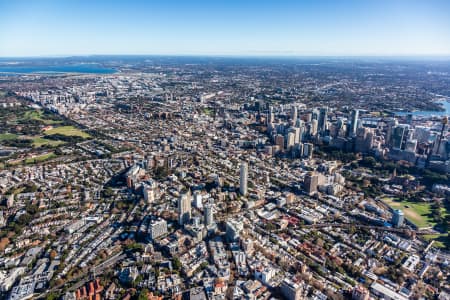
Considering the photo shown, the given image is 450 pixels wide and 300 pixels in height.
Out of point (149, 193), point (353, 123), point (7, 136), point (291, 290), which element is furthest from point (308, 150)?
point (7, 136)

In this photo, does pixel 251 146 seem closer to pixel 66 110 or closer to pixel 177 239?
pixel 177 239

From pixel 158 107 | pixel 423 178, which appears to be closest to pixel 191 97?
pixel 158 107

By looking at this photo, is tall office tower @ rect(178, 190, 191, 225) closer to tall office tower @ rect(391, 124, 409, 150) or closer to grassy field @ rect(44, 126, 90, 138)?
grassy field @ rect(44, 126, 90, 138)

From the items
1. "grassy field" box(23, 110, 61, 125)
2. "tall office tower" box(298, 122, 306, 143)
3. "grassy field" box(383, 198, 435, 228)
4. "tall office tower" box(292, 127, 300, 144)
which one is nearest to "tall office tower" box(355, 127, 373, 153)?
"tall office tower" box(298, 122, 306, 143)

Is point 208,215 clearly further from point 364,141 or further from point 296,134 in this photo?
point 364,141

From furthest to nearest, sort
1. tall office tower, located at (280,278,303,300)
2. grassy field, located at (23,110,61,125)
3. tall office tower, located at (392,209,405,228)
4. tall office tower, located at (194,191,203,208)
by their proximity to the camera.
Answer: grassy field, located at (23,110,61,125) < tall office tower, located at (194,191,203,208) < tall office tower, located at (392,209,405,228) < tall office tower, located at (280,278,303,300)

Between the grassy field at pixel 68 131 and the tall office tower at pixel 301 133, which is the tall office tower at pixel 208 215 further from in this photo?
the grassy field at pixel 68 131
